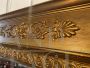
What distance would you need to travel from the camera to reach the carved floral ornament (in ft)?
2.21

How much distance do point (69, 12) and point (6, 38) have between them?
566 millimetres

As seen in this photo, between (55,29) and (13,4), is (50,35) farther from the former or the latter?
(13,4)

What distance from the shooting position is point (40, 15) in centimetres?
84

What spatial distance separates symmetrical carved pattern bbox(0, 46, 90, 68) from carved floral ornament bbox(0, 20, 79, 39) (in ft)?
0.29

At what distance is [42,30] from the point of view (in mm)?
818

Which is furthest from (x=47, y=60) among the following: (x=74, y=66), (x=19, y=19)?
(x=19, y=19)

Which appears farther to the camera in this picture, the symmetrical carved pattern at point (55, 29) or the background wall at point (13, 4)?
the background wall at point (13, 4)

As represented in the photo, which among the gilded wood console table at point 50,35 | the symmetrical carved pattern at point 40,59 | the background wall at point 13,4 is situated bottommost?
the symmetrical carved pattern at point 40,59

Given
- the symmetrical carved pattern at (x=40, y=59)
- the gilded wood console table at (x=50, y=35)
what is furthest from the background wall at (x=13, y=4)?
the symmetrical carved pattern at (x=40, y=59)

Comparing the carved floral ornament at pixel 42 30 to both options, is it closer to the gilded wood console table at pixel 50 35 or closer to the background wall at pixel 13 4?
the gilded wood console table at pixel 50 35

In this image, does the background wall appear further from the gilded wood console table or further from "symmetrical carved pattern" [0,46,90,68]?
"symmetrical carved pattern" [0,46,90,68]

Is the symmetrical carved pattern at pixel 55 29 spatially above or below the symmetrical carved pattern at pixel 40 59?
above

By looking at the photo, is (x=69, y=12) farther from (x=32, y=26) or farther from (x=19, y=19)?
(x=19, y=19)

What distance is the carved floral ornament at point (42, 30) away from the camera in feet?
2.21
